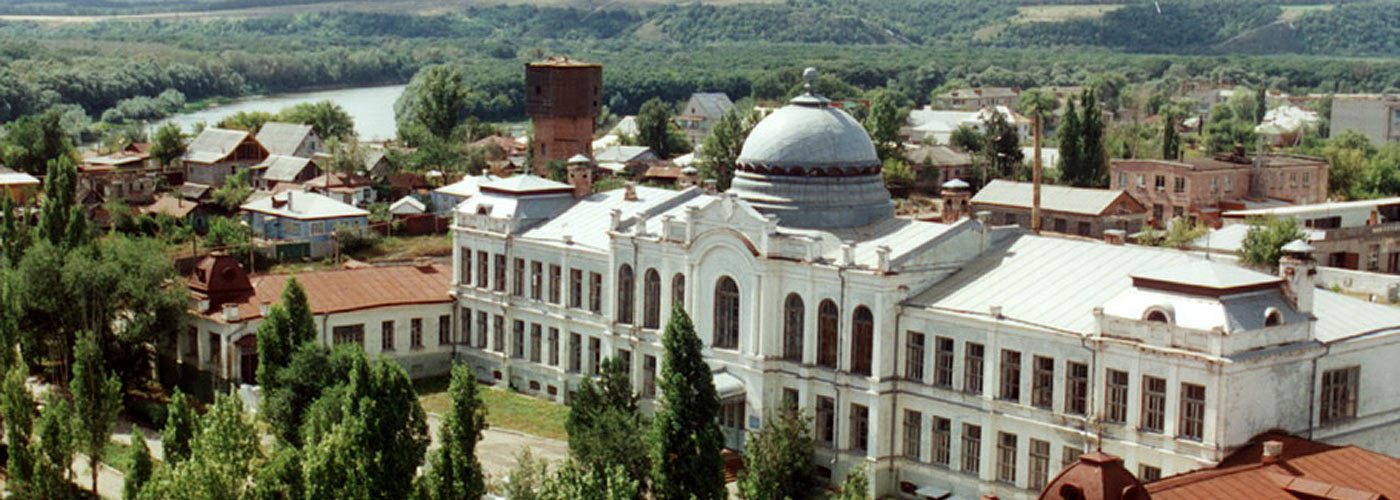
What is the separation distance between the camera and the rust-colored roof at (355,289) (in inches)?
2040

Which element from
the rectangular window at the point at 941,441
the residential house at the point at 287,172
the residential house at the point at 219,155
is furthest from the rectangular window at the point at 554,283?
the residential house at the point at 219,155

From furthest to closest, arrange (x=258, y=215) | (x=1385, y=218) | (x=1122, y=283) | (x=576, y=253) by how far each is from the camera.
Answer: (x=258, y=215) → (x=1385, y=218) → (x=576, y=253) → (x=1122, y=283)

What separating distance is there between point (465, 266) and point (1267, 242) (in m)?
28.0

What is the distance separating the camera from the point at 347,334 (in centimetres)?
5288

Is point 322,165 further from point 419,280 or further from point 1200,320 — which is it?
point 1200,320

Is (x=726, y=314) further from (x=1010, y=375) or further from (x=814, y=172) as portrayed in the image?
(x=1010, y=375)

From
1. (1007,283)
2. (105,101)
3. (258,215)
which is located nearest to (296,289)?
(1007,283)

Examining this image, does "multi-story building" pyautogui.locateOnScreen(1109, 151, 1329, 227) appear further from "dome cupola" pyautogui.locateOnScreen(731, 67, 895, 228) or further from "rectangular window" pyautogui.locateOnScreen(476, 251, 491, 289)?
Answer: "rectangular window" pyautogui.locateOnScreen(476, 251, 491, 289)

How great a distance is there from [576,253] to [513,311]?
4.11 metres

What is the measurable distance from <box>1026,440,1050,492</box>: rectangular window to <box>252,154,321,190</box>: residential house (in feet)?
202

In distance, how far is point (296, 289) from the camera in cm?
4347

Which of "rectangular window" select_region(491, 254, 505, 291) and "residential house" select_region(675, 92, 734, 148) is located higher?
"residential house" select_region(675, 92, 734, 148)

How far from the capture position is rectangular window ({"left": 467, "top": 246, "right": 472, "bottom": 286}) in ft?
180

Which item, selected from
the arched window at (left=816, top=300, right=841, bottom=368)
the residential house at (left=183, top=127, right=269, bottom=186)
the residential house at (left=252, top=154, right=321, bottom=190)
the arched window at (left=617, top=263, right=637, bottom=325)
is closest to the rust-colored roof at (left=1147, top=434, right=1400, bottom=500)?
the arched window at (left=816, top=300, right=841, bottom=368)
